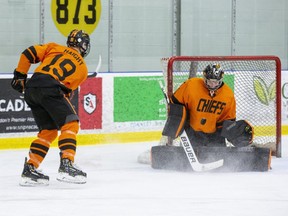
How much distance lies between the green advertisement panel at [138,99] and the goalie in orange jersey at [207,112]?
6.73ft

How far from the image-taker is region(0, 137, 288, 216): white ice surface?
536 centimetres

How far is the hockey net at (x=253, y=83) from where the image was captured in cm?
782

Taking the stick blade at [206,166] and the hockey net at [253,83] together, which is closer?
the stick blade at [206,166]

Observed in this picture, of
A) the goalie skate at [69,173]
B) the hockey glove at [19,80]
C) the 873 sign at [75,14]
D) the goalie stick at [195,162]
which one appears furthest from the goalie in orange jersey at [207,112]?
the 873 sign at [75,14]

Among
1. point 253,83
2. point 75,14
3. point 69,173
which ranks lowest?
point 69,173

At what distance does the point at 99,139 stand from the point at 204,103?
216 centimetres

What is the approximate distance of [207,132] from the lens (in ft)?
24.0

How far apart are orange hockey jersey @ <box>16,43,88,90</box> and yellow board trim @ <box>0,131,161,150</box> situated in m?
2.40

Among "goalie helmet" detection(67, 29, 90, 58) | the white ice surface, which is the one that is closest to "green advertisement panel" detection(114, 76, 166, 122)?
the white ice surface

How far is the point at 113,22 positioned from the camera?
10.8 m

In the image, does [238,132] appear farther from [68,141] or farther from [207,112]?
[68,141]

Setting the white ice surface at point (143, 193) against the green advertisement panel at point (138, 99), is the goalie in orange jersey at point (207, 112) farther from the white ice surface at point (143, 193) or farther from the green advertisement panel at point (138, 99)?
the green advertisement panel at point (138, 99)

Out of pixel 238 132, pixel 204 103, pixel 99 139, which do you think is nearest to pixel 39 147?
pixel 204 103

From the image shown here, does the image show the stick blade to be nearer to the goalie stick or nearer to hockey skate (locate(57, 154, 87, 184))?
the goalie stick
